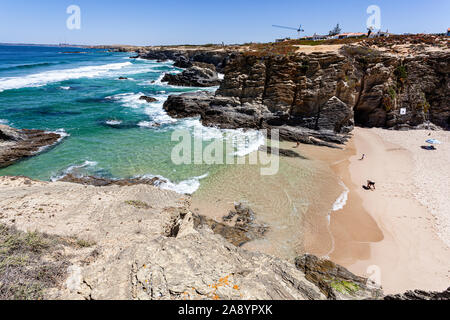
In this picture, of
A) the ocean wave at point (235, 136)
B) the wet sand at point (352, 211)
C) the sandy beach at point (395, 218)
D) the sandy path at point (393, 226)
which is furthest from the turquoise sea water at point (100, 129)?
the sandy path at point (393, 226)

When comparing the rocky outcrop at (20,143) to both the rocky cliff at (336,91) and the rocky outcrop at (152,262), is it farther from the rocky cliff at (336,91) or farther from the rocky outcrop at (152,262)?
the rocky cliff at (336,91)

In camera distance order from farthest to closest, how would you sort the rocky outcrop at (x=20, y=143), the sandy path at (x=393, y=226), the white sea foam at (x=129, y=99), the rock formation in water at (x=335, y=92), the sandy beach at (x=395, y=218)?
the white sea foam at (x=129, y=99) → the rock formation in water at (x=335, y=92) → the rocky outcrop at (x=20, y=143) → the sandy beach at (x=395, y=218) → the sandy path at (x=393, y=226)

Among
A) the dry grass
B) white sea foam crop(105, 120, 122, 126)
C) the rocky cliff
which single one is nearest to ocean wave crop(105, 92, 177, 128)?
white sea foam crop(105, 120, 122, 126)

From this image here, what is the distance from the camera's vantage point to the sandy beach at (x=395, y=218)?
862 cm

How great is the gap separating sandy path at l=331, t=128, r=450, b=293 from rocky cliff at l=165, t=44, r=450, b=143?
5601mm

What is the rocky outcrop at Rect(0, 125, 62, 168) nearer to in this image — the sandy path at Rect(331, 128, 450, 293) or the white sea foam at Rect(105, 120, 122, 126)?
the white sea foam at Rect(105, 120, 122, 126)

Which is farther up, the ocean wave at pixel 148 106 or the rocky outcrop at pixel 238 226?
the ocean wave at pixel 148 106

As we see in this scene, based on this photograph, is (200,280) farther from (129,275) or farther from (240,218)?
(240,218)

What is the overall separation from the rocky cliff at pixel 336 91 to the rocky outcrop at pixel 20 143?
15272 millimetres

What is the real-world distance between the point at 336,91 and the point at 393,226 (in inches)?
573

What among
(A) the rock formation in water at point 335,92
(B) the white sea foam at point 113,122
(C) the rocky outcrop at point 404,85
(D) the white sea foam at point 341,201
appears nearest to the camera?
(D) the white sea foam at point 341,201

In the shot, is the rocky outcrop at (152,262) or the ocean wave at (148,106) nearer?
the rocky outcrop at (152,262)

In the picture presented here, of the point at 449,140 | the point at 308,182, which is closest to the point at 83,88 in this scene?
the point at 308,182

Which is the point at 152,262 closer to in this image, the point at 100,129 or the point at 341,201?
the point at 341,201
